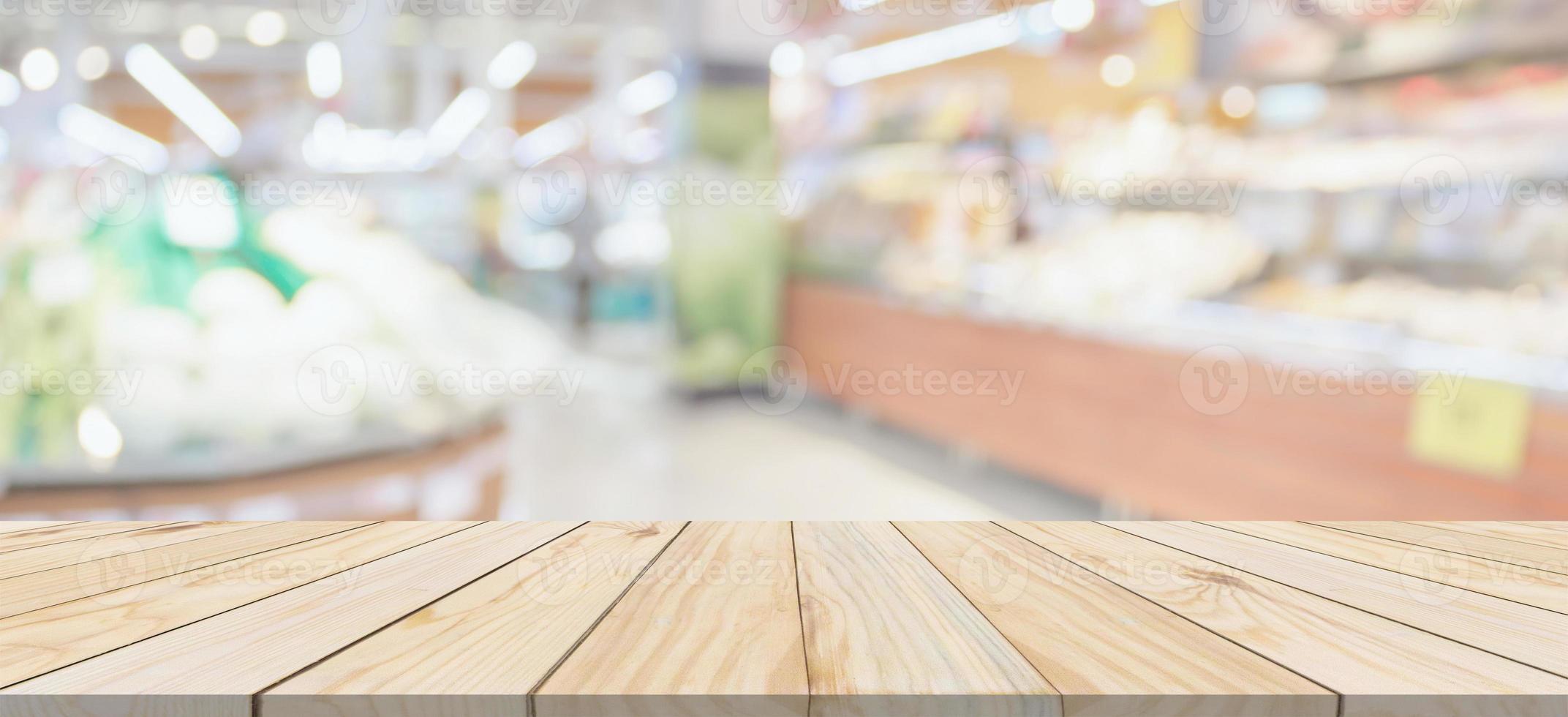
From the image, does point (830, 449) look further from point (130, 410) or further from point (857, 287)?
point (130, 410)

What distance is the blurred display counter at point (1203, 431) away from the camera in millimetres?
2434

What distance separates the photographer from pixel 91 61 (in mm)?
6410

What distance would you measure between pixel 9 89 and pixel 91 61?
1762 millimetres

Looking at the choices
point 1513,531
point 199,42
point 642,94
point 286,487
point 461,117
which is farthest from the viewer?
point 642,94

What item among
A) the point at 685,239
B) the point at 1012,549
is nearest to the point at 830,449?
the point at 685,239

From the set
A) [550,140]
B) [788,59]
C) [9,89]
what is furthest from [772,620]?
[550,140]

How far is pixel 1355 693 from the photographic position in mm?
562

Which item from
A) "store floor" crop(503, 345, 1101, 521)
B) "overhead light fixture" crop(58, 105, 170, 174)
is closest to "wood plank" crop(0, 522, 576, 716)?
"overhead light fixture" crop(58, 105, 170, 174)

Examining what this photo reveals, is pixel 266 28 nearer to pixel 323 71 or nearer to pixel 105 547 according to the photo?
pixel 323 71

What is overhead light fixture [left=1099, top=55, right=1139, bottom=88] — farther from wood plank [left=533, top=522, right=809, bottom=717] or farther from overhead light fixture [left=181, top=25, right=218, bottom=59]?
overhead light fixture [left=181, top=25, right=218, bottom=59]

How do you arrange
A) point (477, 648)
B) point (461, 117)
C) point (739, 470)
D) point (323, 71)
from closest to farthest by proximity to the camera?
point (477, 648)
point (323, 71)
point (739, 470)
point (461, 117)

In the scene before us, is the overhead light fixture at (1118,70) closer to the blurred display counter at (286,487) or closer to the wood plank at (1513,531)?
the blurred display counter at (286,487)

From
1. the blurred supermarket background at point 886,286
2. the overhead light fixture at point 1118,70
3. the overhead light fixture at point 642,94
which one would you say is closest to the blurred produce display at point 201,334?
the blurred supermarket background at point 886,286

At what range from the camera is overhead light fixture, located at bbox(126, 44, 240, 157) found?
7223mm
